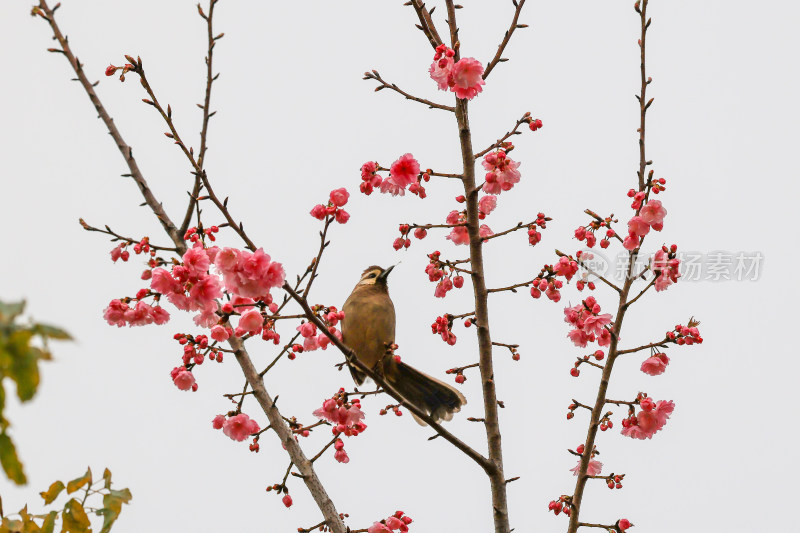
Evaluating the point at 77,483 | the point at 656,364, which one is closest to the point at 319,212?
A: the point at 77,483

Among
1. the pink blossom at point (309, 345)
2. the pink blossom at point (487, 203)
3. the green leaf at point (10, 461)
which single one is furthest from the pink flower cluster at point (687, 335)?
the green leaf at point (10, 461)

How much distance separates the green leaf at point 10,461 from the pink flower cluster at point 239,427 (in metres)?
2.52

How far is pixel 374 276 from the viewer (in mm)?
6438

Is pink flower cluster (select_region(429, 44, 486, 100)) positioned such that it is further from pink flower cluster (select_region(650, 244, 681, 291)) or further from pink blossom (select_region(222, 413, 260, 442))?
pink blossom (select_region(222, 413, 260, 442))

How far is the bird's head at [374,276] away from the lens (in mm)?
6199

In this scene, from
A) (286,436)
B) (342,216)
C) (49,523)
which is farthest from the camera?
(286,436)

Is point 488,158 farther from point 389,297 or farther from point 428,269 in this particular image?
point 389,297

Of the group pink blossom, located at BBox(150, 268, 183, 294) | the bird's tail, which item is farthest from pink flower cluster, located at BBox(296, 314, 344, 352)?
the bird's tail

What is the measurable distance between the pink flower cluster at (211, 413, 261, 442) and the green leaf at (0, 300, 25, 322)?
9.32 feet

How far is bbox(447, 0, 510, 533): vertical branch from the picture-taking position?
3.91 metres

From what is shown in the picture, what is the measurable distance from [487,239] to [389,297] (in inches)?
81.2

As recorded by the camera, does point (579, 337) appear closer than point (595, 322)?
No

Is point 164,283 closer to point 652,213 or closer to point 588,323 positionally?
point 588,323

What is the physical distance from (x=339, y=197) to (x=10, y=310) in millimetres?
2169
